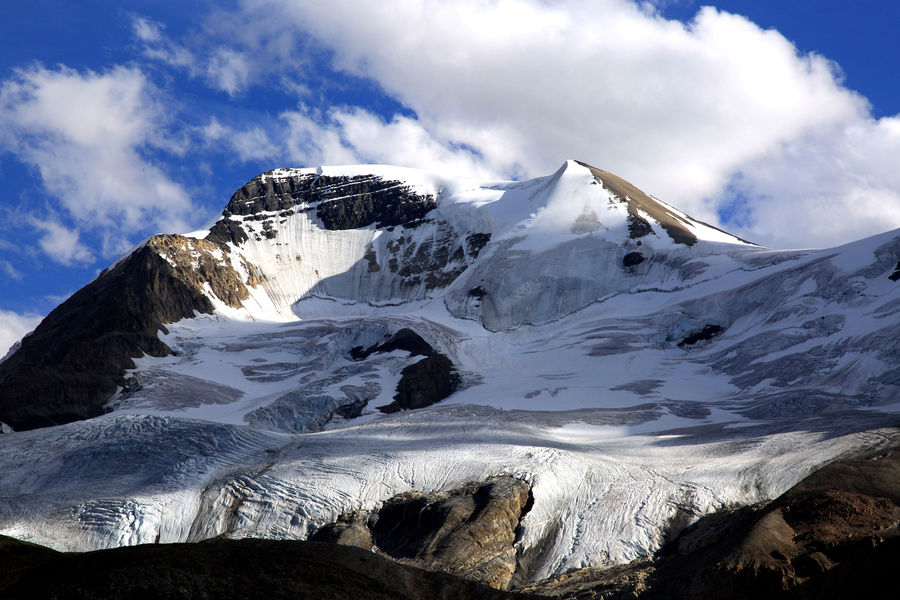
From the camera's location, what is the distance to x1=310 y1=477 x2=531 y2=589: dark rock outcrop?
3731 cm

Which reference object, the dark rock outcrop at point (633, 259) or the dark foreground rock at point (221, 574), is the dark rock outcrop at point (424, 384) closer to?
the dark rock outcrop at point (633, 259)

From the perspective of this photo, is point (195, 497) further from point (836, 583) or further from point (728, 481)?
point (836, 583)

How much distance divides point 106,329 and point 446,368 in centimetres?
3986

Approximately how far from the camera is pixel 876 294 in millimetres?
76625

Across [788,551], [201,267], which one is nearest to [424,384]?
[201,267]

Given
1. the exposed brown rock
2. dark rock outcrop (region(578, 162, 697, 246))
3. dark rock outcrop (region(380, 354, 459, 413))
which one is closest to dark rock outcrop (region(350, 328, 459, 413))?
dark rock outcrop (region(380, 354, 459, 413))

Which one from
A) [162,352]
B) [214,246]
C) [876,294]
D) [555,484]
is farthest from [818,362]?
[214,246]

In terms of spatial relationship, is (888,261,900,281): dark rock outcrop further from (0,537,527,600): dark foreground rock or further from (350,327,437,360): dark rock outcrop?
(0,537,527,600): dark foreground rock

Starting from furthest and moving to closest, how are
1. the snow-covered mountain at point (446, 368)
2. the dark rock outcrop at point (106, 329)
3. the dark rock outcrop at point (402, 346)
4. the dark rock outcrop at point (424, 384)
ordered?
the dark rock outcrop at point (402, 346) < the dark rock outcrop at point (106, 329) < the dark rock outcrop at point (424, 384) < the snow-covered mountain at point (446, 368)

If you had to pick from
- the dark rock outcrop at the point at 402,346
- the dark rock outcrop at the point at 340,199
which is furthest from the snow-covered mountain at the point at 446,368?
the dark rock outcrop at the point at 402,346

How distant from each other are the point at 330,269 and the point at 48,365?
4721 cm

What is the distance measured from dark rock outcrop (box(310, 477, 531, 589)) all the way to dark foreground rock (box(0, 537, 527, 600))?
1396 cm

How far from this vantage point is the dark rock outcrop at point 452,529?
122ft

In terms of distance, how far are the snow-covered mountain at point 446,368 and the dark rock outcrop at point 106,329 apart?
14.5 inches
